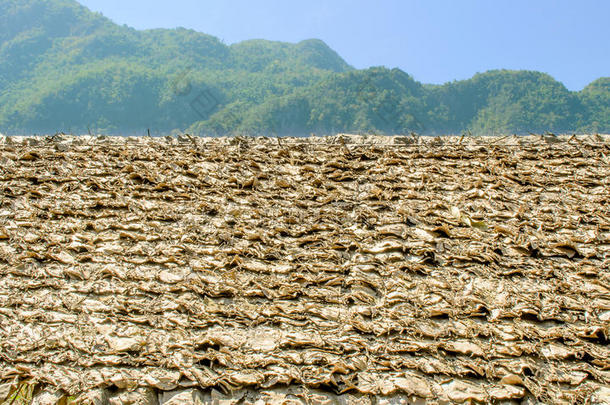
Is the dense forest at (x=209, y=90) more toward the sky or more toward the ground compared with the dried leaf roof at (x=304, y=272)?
more toward the sky

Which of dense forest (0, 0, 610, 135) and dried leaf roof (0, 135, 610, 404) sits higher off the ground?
dense forest (0, 0, 610, 135)

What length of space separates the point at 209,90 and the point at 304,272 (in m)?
53.7

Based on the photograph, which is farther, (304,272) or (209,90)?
(209,90)

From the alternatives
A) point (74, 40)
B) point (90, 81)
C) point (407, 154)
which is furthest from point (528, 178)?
point (74, 40)

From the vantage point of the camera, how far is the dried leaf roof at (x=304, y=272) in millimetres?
2223

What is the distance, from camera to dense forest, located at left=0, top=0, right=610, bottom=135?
35688 millimetres

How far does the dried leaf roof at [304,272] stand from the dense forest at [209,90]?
11.6 m

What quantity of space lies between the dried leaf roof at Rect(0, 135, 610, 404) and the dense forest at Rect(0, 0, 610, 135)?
11.6 m

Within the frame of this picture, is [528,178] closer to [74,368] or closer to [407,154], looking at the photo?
[407,154]

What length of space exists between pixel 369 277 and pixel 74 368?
68.8 inches

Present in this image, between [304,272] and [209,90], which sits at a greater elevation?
[209,90]

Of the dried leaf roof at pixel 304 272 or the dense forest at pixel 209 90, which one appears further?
the dense forest at pixel 209 90

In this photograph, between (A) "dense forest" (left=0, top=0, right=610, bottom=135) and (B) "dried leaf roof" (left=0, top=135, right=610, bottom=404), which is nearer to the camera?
(B) "dried leaf roof" (left=0, top=135, right=610, bottom=404)

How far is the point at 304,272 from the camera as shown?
9.53 ft
